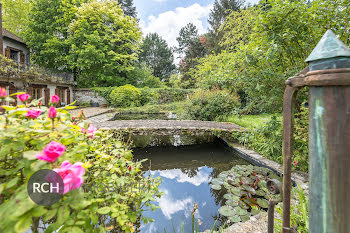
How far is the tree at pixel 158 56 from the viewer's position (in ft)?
119

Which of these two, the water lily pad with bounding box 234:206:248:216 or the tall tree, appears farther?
the tall tree

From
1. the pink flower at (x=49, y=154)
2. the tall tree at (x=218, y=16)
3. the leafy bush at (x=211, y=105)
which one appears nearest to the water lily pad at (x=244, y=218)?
the pink flower at (x=49, y=154)

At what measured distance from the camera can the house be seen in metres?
10.4

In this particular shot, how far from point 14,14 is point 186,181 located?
28876mm

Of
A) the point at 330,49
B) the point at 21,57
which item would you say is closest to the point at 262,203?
the point at 330,49

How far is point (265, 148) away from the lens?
15.8 ft

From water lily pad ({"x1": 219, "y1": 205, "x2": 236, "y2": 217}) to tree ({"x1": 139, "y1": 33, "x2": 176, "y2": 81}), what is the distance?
114ft

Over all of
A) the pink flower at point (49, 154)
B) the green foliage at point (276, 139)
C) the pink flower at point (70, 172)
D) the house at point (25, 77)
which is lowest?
the green foliage at point (276, 139)

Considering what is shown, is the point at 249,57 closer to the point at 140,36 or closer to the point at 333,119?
the point at 333,119

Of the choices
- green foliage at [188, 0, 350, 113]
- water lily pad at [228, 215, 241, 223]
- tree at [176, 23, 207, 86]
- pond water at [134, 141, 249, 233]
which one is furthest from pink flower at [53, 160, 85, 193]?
tree at [176, 23, 207, 86]

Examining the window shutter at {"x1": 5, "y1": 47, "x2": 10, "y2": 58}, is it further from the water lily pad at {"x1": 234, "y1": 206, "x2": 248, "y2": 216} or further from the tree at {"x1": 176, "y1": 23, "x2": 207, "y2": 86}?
the water lily pad at {"x1": 234, "y1": 206, "x2": 248, "y2": 216}

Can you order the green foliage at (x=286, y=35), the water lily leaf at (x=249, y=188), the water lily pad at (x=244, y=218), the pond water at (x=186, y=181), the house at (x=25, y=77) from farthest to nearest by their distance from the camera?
the house at (x=25, y=77) → the green foliage at (x=286, y=35) → the water lily leaf at (x=249, y=188) → the pond water at (x=186, y=181) → the water lily pad at (x=244, y=218)

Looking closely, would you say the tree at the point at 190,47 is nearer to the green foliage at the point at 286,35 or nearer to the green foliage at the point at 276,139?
the green foliage at the point at 276,139

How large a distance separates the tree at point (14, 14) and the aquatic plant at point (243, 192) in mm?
27389
